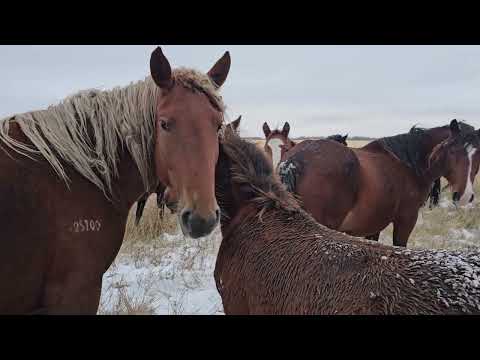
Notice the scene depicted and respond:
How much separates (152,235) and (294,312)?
4419mm

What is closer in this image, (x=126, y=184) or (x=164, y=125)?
(x=164, y=125)

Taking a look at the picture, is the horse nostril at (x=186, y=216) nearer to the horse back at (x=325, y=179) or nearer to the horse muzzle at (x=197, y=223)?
the horse muzzle at (x=197, y=223)

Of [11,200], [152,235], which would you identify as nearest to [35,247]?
[11,200]

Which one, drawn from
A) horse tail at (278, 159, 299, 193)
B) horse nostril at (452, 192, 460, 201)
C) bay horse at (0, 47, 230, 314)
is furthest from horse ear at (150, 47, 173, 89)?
horse nostril at (452, 192, 460, 201)

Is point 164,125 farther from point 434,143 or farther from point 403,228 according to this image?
point 434,143

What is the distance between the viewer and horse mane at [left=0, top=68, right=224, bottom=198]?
2061mm

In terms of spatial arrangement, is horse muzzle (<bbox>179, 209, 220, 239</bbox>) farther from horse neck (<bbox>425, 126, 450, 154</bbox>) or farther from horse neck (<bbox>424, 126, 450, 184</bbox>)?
horse neck (<bbox>425, 126, 450, 154</bbox>)

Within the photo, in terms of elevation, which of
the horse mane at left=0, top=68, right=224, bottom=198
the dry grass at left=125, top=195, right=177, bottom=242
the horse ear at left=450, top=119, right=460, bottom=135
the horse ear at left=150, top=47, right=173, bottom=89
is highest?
the horse ear at left=150, top=47, right=173, bottom=89

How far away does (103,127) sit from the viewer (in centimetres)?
223

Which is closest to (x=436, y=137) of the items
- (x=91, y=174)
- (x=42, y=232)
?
(x=91, y=174)

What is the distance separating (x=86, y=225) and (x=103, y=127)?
62 cm

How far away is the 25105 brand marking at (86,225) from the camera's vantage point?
6.38ft

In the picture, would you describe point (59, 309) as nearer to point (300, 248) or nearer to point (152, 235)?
point (300, 248)

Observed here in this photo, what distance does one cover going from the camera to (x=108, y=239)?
2.08 meters
